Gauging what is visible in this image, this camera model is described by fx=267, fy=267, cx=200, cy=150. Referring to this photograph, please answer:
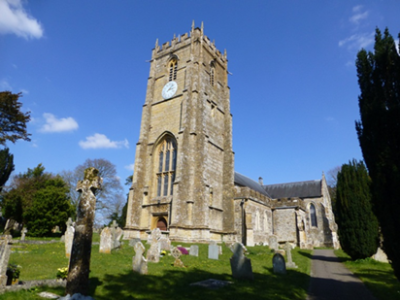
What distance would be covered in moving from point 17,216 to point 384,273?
A: 2901 centimetres

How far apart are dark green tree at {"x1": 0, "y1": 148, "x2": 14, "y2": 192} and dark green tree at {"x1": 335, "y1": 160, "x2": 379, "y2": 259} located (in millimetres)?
29928

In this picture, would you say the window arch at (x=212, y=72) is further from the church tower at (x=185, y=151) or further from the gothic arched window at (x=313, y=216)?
the gothic arched window at (x=313, y=216)

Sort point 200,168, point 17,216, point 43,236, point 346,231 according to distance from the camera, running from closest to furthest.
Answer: point 346,231 → point 200,168 → point 43,236 → point 17,216

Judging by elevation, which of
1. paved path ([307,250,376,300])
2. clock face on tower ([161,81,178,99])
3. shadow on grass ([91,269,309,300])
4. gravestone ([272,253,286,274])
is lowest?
paved path ([307,250,376,300])

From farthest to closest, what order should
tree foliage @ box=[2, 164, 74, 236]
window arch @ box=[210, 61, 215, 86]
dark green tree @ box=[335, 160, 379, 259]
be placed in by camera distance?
window arch @ box=[210, 61, 215, 86], tree foliage @ box=[2, 164, 74, 236], dark green tree @ box=[335, 160, 379, 259]

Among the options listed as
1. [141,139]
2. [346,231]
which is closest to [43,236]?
[141,139]

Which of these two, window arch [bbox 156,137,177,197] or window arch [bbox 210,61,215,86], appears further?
window arch [bbox 210,61,215,86]

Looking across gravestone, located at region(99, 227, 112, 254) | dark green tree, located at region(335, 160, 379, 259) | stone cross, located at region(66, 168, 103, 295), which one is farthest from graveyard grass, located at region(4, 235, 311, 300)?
dark green tree, located at region(335, 160, 379, 259)

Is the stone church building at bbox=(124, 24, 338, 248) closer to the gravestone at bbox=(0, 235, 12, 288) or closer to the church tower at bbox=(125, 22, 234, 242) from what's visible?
the church tower at bbox=(125, 22, 234, 242)

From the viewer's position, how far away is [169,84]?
25.9m

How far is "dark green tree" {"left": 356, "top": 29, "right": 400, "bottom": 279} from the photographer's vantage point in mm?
5910

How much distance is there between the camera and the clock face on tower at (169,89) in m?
25.2

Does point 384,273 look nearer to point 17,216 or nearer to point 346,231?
point 346,231

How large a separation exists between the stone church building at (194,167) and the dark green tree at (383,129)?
1431 centimetres
